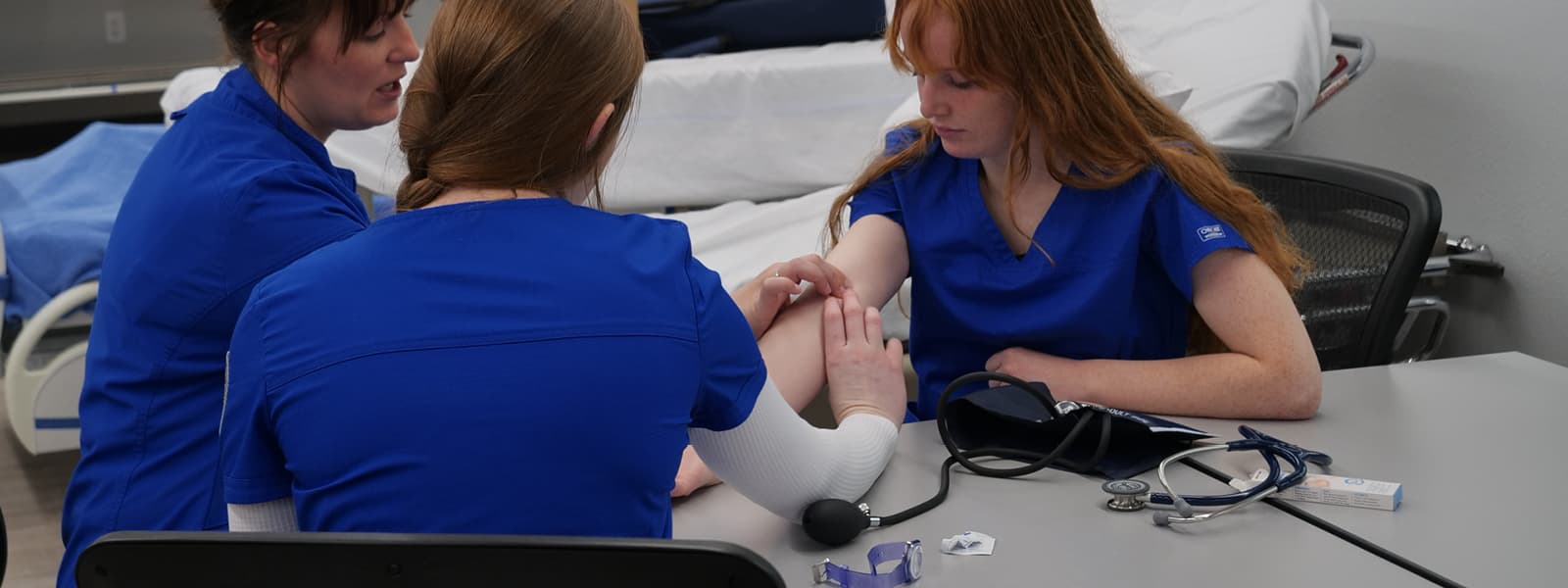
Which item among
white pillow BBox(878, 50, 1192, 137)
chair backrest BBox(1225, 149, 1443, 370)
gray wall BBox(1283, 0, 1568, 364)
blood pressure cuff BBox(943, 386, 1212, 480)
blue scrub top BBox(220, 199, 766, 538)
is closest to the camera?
blue scrub top BBox(220, 199, 766, 538)

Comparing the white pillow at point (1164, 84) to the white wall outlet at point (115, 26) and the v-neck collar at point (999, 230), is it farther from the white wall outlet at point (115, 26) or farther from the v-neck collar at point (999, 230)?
the white wall outlet at point (115, 26)

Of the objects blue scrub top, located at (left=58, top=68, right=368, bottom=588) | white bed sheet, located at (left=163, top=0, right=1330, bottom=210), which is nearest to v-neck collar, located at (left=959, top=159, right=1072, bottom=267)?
blue scrub top, located at (left=58, top=68, right=368, bottom=588)

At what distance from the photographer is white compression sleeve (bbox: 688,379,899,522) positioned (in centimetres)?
94

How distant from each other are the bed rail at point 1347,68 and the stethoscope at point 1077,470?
1.21 m

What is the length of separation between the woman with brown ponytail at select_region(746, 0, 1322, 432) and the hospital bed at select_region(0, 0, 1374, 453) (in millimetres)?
708

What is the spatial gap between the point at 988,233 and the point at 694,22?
5.68 ft

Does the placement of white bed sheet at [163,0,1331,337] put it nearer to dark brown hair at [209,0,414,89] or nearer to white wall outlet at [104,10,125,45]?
dark brown hair at [209,0,414,89]

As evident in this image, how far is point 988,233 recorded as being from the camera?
1417mm

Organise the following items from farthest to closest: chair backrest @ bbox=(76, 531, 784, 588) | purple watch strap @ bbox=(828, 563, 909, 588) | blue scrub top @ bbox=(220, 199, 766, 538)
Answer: purple watch strap @ bbox=(828, 563, 909, 588) → blue scrub top @ bbox=(220, 199, 766, 538) → chair backrest @ bbox=(76, 531, 784, 588)

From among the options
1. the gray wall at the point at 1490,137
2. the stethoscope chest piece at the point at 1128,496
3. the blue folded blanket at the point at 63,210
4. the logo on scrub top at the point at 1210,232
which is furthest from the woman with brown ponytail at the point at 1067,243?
the blue folded blanket at the point at 63,210

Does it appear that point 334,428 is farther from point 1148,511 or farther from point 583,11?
point 1148,511

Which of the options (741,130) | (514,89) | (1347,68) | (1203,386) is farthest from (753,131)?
(514,89)

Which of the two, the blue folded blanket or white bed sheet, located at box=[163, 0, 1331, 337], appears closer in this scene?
white bed sheet, located at box=[163, 0, 1331, 337]

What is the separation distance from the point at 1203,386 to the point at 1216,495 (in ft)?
→ 0.69
